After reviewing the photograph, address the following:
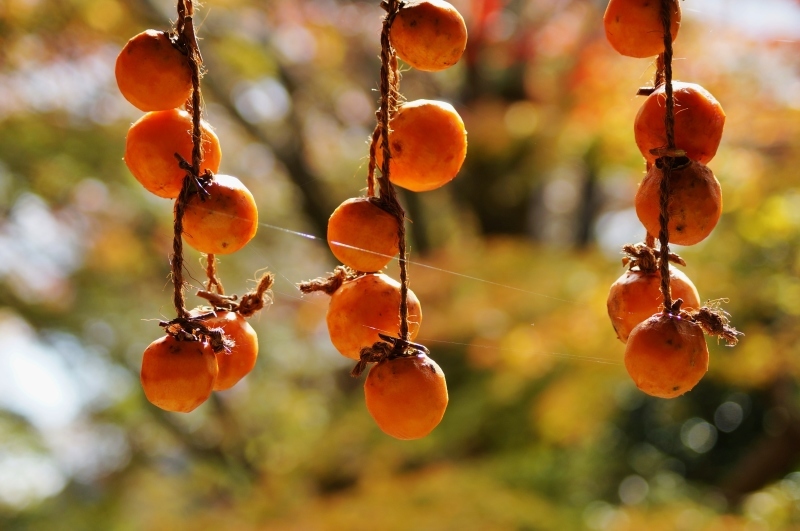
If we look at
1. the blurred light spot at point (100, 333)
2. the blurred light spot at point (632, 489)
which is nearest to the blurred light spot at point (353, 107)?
the blurred light spot at point (100, 333)

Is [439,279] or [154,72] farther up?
[439,279]

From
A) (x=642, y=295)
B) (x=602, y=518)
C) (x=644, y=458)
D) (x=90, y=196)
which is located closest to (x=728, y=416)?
(x=644, y=458)

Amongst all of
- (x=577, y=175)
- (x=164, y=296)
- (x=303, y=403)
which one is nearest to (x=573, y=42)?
(x=577, y=175)

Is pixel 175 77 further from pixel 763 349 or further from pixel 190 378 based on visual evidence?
pixel 763 349

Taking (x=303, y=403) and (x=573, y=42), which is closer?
(x=573, y=42)

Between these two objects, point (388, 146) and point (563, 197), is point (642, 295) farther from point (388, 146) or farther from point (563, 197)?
point (563, 197)

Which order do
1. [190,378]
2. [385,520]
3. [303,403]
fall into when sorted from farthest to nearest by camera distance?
[303,403]
[385,520]
[190,378]
